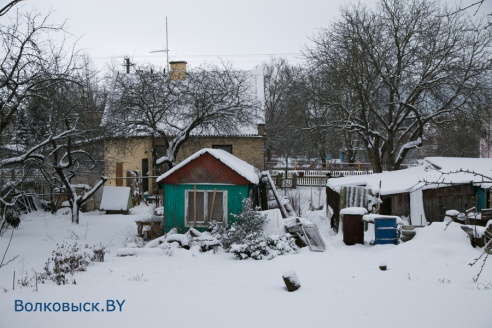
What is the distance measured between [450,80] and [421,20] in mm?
3126

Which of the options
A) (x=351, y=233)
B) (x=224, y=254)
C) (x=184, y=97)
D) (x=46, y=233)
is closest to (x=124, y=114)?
(x=184, y=97)

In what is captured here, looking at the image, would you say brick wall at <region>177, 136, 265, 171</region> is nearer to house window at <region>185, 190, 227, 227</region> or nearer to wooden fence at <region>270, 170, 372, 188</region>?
wooden fence at <region>270, 170, 372, 188</region>

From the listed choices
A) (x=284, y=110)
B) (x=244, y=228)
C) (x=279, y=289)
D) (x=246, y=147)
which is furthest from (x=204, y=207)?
(x=284, y=110)

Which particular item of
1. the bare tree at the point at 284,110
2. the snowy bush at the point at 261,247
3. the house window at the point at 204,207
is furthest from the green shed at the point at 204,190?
the bare tree at the point at 284,110

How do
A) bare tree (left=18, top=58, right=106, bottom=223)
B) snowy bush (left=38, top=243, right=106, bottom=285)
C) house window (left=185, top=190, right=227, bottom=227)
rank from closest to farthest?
1. snowy bush (left=38, top=243, right=106, bottom=285)
2. bare tree (left=18, top=58, right=106, bottom=223)
3. house window (left=185, top=190, right=227, bottom=227)

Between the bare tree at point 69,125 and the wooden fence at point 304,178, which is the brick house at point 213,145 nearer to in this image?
the wooden fence at point 304,178

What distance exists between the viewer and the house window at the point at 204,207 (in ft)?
43.4

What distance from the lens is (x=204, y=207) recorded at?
1335 centimetres

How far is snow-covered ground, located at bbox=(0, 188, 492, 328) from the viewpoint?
18.4 feet

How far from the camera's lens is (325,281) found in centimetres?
752

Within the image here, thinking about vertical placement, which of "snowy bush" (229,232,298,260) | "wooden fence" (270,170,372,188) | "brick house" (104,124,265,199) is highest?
"brick house" (104,124,265,199)

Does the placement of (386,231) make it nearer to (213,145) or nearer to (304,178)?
(213,145)

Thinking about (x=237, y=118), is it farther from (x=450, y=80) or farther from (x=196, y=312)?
(x=196, y=312)

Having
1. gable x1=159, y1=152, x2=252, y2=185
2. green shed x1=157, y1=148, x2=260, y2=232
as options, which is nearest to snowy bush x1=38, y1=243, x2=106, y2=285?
green shed x1=157, y1=148, x2=260, y2=232
